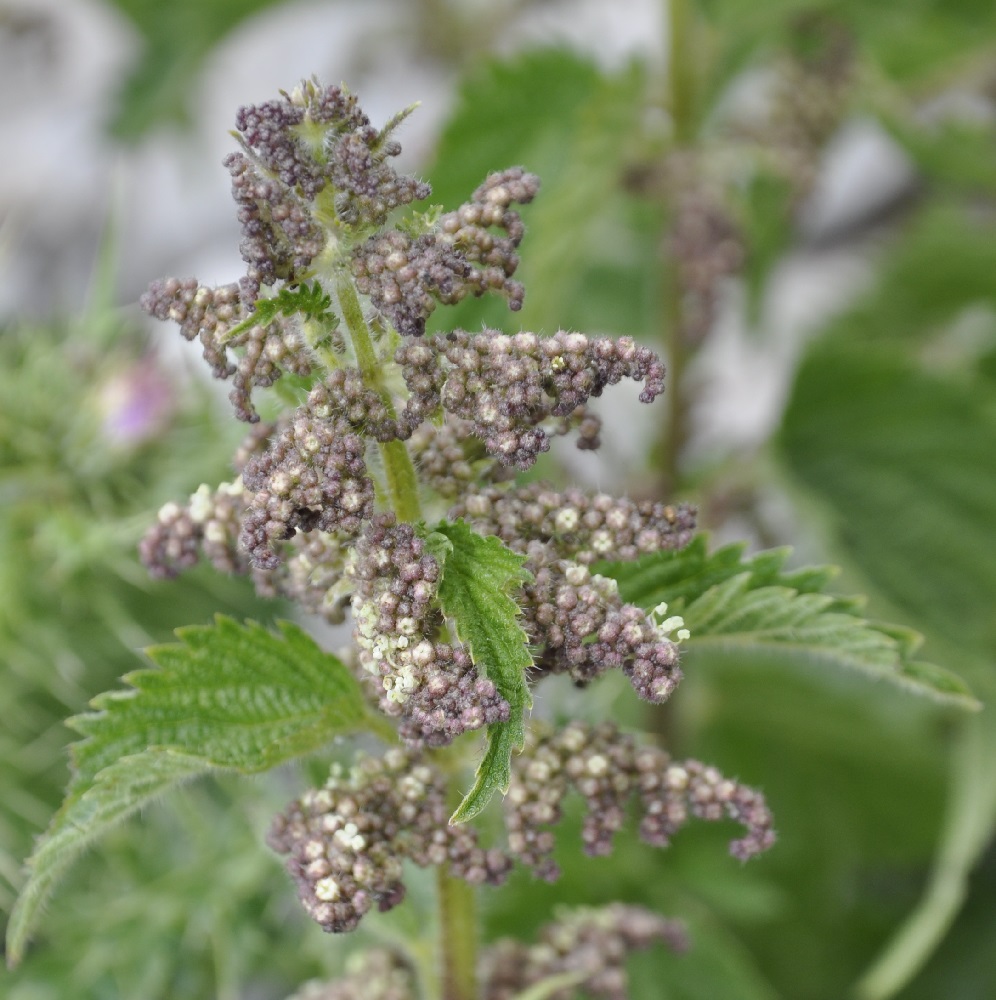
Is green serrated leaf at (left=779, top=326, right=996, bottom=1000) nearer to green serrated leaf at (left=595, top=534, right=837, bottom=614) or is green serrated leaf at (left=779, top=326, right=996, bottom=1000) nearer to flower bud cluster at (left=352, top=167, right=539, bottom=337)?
green serrated leaf at (left=595, top=534, right=837, bottom=614)

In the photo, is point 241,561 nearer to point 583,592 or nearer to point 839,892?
point 583,592

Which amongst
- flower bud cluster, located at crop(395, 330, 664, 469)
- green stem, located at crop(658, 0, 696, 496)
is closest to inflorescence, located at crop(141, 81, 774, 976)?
flower bud cluster, located at crop(395, 330, 664, 469)

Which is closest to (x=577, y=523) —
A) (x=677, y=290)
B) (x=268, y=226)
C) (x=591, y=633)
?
(x=591, y=633)

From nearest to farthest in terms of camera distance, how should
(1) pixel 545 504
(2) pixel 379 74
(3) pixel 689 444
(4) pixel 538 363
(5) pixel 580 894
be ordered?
(4) pixel 538 363, (1) pixel 545 504, (5) pixel 580 894, (3) pixel 689 444, (2) pixel 379 74

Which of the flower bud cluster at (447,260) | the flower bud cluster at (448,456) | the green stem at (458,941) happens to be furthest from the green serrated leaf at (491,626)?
the green stem at (458,941)

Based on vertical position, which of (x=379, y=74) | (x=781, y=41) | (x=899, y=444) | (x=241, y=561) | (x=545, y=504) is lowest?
(x=545, y=504)

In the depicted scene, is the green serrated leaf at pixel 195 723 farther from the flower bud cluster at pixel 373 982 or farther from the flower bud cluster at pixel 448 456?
the flower bud cluster at pixel 373 982

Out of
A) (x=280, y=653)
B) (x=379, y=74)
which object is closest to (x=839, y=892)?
(x=280, y=653)

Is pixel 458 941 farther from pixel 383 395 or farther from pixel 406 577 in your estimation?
pixel 383 395
